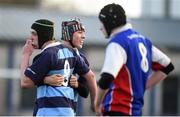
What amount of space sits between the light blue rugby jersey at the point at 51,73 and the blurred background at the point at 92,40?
13.6 meters

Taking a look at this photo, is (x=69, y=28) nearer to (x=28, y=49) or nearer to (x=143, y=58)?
(x=28, y=49)

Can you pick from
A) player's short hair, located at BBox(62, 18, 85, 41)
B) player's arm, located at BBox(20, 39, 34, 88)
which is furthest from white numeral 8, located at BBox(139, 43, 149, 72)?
player's arm, located at BBox(20, 39, 34, 88)

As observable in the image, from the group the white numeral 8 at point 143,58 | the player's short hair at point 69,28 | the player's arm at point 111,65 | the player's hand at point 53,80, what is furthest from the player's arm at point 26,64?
the white numeral 8 at point 143,58

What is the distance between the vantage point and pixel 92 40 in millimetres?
21969

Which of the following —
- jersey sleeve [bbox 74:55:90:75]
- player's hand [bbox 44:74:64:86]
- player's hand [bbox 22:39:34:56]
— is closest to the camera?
player's hand [bbox 44:74:64:86]

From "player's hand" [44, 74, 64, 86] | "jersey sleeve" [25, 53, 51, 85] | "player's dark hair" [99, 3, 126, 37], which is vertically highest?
"player's dark hair" [99, 3, 126, 37]

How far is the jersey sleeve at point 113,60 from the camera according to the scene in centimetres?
464

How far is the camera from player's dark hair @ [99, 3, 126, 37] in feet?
16.0

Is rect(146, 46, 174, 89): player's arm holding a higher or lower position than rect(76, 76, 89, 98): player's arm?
higher

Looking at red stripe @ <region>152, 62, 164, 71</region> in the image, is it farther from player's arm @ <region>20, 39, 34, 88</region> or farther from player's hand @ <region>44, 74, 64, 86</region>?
player's arm @ <region>20, 39, 34, 88</region>

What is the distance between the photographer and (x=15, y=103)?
21906mm

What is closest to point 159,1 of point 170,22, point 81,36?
point 170,22

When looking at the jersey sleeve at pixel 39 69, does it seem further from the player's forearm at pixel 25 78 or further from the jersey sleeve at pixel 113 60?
the jersey sleeve at pixel 113 60

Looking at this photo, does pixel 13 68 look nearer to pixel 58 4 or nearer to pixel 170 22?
pixel 170 22
